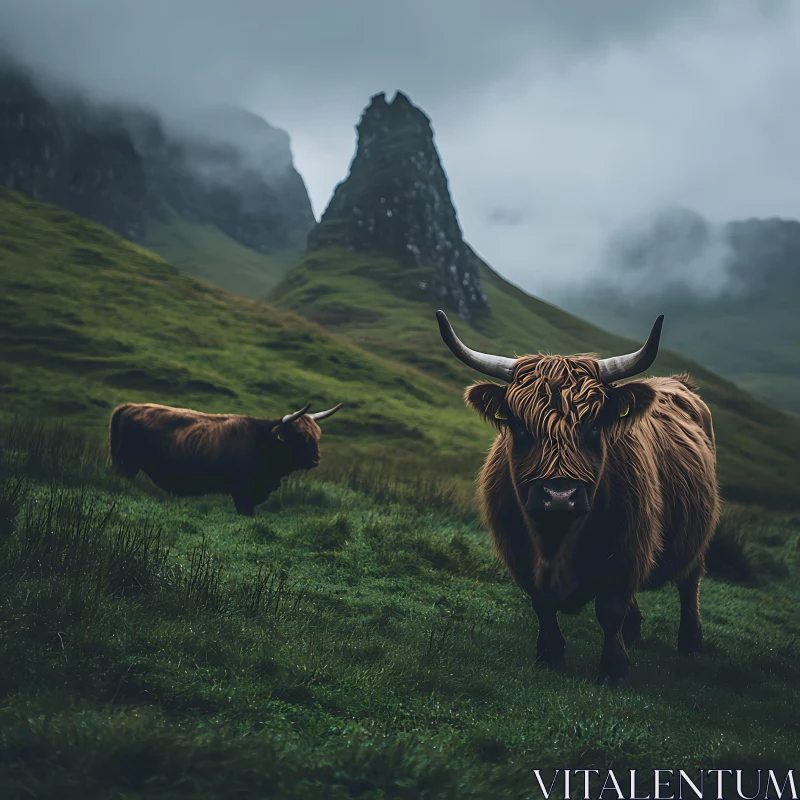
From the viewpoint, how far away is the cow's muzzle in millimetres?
3902

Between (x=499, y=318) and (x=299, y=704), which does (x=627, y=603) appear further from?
(x=499, y=318)

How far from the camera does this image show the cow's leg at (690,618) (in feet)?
19.6

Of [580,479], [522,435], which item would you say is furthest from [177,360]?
[580,479]

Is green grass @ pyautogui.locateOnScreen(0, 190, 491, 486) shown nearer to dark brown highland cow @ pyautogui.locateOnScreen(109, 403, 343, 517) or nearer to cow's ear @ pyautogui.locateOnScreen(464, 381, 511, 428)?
dark brown highland cow @ pyautogui.locateOnScreen(109, 403, 343, 517)

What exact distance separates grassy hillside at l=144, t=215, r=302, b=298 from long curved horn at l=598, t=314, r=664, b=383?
106094 millimetres

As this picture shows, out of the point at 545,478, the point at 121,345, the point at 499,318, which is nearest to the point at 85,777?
the point at 545,478

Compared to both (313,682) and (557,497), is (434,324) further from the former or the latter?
(313,682)

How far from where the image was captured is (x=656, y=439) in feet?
18.6

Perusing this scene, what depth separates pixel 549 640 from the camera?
4.89 m

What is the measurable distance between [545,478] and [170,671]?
7.67 ft

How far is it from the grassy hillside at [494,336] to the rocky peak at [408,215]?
371 cm

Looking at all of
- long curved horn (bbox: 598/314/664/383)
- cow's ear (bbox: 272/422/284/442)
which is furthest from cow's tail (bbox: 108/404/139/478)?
long curved horn (bbox: 598/314/664/383)

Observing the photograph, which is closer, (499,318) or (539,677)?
(539,677)

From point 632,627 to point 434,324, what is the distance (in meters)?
49.7
